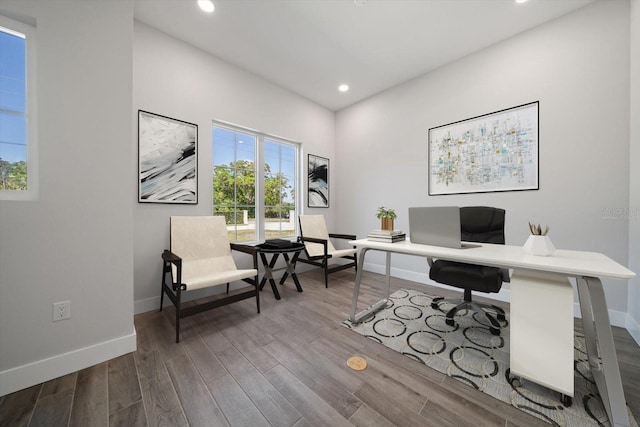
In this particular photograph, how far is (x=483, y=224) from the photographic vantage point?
2061 mm

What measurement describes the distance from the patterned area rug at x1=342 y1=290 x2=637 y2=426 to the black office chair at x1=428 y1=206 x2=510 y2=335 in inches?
5.8

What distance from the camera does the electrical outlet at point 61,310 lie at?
1435mm

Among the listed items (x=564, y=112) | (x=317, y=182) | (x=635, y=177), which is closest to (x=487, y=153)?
(x=564, y=112)

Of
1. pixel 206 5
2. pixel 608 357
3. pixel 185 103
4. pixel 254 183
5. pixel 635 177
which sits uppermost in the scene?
pixel 206 5

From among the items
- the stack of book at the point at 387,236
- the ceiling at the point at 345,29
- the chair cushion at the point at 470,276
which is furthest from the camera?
the ceiling at the point at 345,29

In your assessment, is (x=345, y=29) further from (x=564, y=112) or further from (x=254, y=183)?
(x=564, y=112)

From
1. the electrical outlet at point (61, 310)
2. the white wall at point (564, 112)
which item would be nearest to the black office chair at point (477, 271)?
the white wall at point (564, 112)

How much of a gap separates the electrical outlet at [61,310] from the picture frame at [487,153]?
3.69 meters

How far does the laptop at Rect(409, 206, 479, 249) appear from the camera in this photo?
158 centimetres

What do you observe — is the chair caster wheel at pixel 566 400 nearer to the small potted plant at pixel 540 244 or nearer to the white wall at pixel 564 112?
the small potted plant at pixel 540 244

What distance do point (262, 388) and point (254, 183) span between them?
2.59 m

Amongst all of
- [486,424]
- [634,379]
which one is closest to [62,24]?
[486,424]

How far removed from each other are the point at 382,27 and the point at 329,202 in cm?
265

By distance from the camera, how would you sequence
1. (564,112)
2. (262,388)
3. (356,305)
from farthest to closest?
(564,112) < (356,305) < (262,388)
